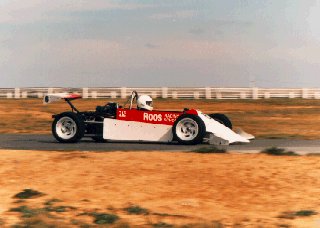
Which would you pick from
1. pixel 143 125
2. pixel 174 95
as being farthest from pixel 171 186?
pixel 174 95

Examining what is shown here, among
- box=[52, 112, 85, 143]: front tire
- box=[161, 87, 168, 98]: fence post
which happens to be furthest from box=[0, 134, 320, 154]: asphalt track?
box=[161, 87, 168, 98]: fence post

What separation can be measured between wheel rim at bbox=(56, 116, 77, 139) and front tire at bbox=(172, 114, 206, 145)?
3.08 m

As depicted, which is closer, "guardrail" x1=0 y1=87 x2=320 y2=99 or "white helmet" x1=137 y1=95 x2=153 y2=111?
"white helmet" x1=137 y1=95 x2=153 y2=111

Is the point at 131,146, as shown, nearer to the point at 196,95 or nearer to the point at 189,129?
the point at 189,129

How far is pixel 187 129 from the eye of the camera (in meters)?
18.9

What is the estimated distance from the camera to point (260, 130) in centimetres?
2767

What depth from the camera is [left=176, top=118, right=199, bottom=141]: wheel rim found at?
61.1ft

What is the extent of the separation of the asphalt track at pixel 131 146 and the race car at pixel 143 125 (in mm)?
258

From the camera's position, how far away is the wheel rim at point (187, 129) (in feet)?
61.1

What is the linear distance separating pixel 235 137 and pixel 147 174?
6544 millimetres

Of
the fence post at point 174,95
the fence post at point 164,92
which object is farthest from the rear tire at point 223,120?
the fence post at point 164,92

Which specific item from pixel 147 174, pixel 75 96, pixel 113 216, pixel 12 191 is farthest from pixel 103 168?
pixel 75 96

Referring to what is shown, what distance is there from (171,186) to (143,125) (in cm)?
729

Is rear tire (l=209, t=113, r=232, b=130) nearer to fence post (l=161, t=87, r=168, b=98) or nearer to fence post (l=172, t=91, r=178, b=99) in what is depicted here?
fence post (l=172, t=91, r=178, b=99)
